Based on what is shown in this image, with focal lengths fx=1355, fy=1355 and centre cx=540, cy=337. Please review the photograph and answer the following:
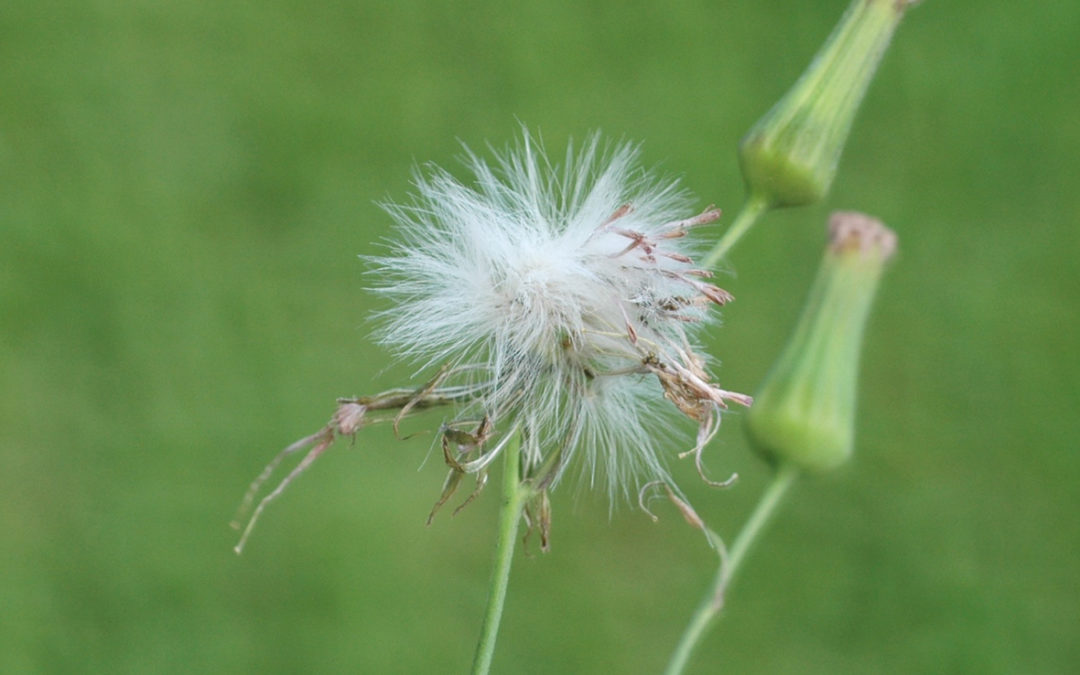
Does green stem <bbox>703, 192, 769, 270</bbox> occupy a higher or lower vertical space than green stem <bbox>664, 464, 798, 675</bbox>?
higher

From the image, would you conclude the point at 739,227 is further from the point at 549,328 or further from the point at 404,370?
the point at 404,370

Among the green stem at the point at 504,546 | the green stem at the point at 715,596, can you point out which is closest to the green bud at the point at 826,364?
the green stem at the point at 715,596

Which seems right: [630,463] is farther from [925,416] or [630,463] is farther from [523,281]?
[925,416]

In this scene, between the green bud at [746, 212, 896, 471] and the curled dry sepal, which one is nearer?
the curled dry sepal

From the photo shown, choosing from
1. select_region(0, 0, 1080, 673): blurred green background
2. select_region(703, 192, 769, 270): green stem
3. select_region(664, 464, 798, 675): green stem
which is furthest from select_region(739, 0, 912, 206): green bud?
select_region(0, 0, 1080, 673): blurred green background

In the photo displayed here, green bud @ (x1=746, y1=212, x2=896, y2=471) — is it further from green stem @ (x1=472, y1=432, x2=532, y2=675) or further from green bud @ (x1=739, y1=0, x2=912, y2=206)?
green stem @ (x1=472, y1=432, x2=532, y2=675)

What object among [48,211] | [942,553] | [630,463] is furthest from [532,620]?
[630,463]

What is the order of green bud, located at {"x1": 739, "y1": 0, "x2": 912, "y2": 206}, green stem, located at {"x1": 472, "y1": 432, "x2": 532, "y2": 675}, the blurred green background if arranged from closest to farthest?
green stem, located at {"x1": 472, "y1": 432, "x2": 532, "y2": 675}
green bud, located at {"x1": 739, "y1": 0, "x2": 912, "y2": 206}
the blurred green background
